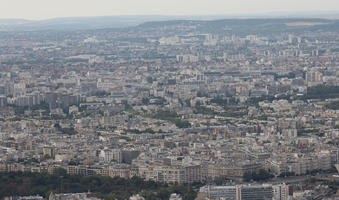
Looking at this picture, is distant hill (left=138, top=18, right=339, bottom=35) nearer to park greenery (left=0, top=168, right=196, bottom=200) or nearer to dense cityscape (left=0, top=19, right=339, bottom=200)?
dense cityscape (left=0, top=19, right=339, bottom=200)

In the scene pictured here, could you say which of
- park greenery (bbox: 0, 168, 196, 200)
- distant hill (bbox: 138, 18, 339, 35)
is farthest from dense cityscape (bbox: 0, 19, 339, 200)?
distant hill (bbox: 138, 18, 339, 35)

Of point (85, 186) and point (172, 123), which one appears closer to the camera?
point (85, 186)

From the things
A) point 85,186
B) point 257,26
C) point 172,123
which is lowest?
point 257,26

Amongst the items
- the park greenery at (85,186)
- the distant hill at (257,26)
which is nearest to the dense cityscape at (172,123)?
the park greenery at (85,186)

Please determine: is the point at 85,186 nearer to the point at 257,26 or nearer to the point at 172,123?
the point at 172,123

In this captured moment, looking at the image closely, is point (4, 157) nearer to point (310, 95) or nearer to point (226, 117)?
point (226, 117)

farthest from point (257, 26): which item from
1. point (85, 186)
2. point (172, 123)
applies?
point (85, 186)

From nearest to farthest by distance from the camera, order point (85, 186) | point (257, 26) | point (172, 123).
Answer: point (85, 186), point (172, 123), point (257, 26)

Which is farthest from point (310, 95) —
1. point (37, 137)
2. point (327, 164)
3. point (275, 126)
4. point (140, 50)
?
point (140, 50)
